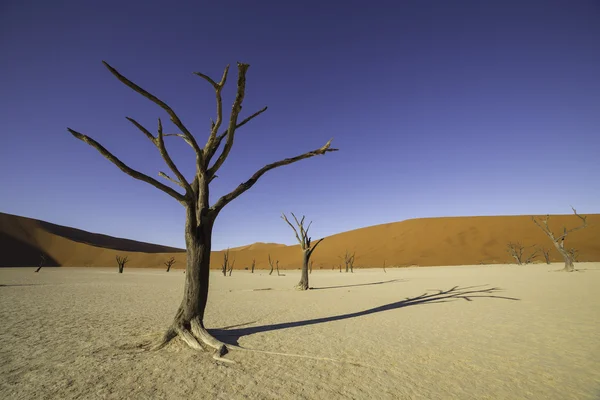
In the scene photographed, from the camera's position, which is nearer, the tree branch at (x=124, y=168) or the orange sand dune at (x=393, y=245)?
the tree branch at (x=124, y=168)

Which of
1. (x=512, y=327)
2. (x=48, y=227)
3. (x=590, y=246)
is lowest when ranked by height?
(x=512, y=327)

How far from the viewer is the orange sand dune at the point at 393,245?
53.8 metres

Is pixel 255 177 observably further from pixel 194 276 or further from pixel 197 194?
pixel 194 276

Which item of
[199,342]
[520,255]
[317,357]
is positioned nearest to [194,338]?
[199,342]

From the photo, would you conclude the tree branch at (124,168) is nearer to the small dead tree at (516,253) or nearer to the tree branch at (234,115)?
the tree branch at (234,115)

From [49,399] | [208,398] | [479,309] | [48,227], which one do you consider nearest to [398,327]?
[479,309]

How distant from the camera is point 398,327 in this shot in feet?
23.1

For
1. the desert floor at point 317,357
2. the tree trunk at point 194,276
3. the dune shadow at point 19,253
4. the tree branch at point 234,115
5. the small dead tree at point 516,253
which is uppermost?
the dune shadow at point 19,253

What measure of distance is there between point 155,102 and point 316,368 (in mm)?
5348

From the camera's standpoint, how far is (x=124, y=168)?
493cm

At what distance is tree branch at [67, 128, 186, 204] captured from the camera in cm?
472

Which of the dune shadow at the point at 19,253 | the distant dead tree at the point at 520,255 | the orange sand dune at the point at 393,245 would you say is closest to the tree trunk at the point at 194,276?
the distant dead tree at the point at 520,255

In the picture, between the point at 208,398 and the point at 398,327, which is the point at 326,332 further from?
the point at 208,398

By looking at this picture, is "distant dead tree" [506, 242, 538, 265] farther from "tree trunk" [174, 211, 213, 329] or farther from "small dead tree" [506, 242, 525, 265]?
"tree trunk" [174, 211, 213, 329]
